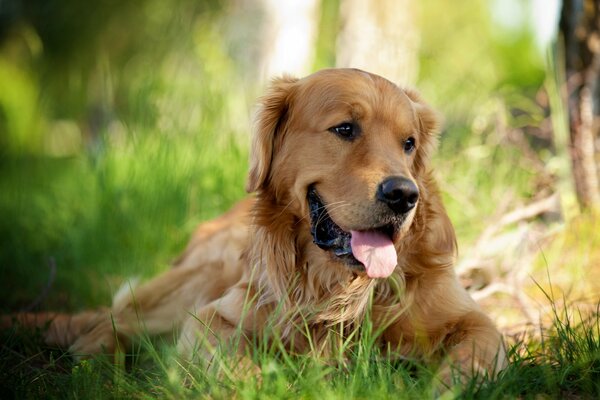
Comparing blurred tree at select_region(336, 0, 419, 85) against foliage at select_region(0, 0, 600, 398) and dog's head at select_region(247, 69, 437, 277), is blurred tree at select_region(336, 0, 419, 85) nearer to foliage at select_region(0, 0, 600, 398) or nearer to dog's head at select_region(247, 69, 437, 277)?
foliage at select_region(0, 0, 600, 398)

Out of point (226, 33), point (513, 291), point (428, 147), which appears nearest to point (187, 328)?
point (428, 147)

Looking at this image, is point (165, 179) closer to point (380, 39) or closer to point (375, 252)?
point (380, 39)

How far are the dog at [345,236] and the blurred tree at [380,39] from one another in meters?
2.86

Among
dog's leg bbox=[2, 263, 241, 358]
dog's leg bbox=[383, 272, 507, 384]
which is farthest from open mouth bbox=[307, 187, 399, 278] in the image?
dog's leg bbox=[2, 263, 241, 358]

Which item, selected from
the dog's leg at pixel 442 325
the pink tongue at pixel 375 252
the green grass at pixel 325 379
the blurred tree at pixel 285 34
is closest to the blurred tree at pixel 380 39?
the blurred tree at pixel 285 34

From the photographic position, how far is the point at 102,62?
5.58 meters

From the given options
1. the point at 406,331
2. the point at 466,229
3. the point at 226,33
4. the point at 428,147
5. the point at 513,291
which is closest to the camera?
the point at 406,331

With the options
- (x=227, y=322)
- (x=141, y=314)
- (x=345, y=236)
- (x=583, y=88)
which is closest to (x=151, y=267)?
(x=141, y=314)

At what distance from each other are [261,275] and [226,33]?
496cm

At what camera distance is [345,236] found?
2812 millimetres

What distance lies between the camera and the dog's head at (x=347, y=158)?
2.67 m

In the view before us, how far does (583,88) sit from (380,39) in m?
2.05

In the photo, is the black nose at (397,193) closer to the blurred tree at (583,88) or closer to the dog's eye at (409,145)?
the dog's eye at (409,145)

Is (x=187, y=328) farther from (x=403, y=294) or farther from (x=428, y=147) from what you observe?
(x=428, y=147)
